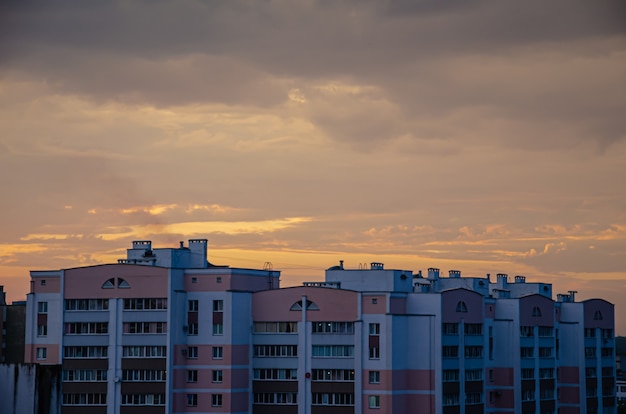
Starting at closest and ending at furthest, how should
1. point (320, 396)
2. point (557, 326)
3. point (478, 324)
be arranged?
point (320, 396) < point (478, 324) < point (557, 326)

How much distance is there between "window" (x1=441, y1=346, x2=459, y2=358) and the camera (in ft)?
390

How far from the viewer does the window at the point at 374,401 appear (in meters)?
115

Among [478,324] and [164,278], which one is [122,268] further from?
[478,324]

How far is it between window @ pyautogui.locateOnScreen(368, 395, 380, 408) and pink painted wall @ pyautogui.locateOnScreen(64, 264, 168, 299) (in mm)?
23032

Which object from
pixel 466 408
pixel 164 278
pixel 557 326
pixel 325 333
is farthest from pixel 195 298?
pixel 557 326

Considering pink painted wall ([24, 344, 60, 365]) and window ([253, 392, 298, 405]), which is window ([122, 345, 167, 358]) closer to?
pink painted wall ([24, 344, 60, 365])

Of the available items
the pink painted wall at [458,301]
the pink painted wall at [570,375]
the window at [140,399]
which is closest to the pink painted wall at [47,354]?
the window at [140,399]

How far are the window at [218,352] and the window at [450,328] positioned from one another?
2246 centimetres

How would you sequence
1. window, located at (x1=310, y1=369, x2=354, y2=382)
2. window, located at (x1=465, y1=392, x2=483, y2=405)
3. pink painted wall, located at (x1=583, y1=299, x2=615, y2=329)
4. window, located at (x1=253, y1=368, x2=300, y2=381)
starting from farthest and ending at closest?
pink painted wall, located at (x1=583, y1=299, x2=615, y2=329)
window, located at (x1=465, y1=392, x2=483, y2=405)
window, located at (x1=253, y1=368, x2=300, y2=381)
window, located at (x1=310, y1=369, x2=354, y2=382)

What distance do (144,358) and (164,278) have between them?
8.33 metres

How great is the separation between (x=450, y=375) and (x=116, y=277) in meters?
35.5

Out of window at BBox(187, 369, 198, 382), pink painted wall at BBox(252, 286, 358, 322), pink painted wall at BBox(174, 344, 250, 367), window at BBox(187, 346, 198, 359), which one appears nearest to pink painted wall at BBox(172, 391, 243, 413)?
window at BBox(187, 369, 198, 382)

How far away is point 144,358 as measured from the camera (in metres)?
119

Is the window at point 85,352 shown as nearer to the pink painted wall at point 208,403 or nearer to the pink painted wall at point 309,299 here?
the pink painted wall at point 208,403
